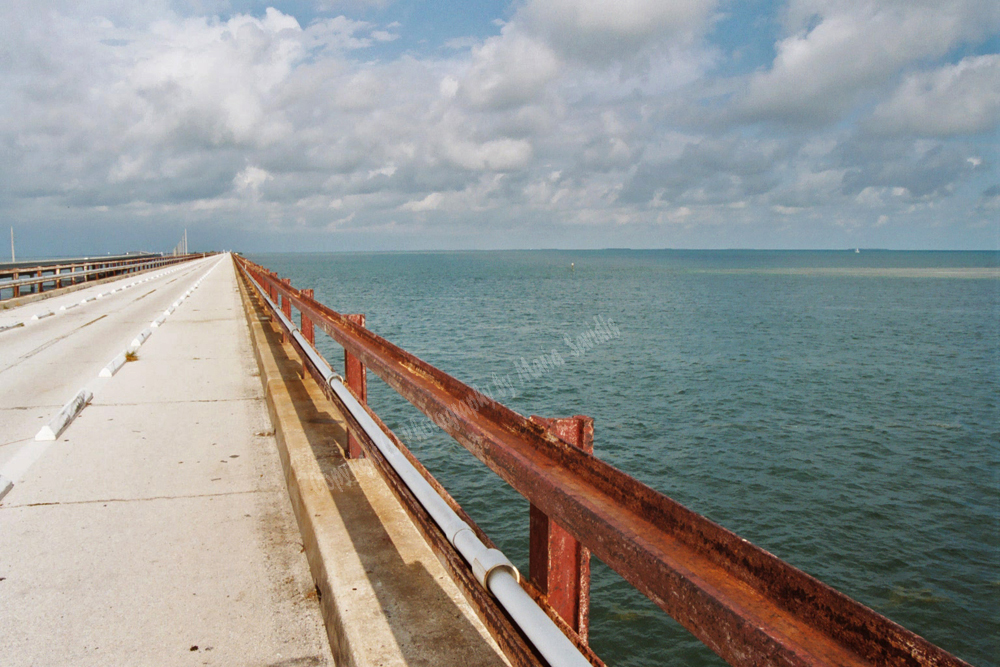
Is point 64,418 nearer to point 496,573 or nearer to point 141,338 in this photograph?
point 496,573

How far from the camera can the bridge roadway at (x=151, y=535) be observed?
297 centimetres

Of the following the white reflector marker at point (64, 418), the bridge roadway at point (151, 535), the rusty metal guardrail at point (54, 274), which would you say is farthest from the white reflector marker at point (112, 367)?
the rusty metal guardrail at point (54, 274)

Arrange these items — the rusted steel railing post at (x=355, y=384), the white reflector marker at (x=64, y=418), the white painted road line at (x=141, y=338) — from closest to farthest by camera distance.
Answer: the rusted steel railing post at (x=355, y=384) → the white reflector marker at (x=64, y=418) → the white painted road line at (x=141, y=338)

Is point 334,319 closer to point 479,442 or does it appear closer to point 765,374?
point 479,442

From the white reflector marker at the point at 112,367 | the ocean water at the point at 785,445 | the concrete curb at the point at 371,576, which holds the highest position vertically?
the white reflector marker at the point at 112,367

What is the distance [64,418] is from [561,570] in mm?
5988

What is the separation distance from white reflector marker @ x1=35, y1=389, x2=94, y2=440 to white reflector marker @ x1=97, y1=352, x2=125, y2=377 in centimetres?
130

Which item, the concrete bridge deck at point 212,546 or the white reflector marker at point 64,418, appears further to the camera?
the white reflector marker at point 64,418

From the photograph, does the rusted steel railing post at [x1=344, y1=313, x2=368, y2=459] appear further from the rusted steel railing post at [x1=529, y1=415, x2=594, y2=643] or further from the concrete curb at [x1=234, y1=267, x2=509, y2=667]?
the rusted steel railing post at [x1=529, y1=415, x2=594, y2=643]

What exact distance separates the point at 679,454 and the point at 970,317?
49.9m

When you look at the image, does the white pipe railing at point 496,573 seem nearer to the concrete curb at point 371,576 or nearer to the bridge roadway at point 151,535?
the concrete curb at point 371,576

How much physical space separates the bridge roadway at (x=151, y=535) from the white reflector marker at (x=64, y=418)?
0.10 meters

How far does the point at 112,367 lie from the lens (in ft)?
29.8

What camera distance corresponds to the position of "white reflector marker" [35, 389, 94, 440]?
587cm
